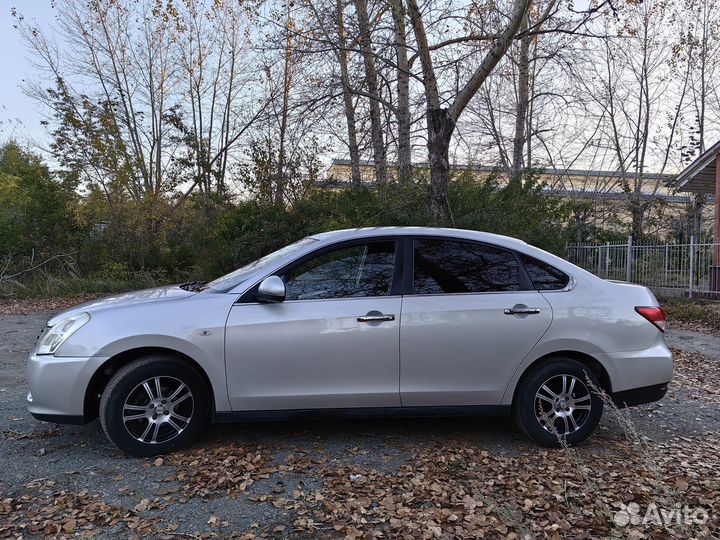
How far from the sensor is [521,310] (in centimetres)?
417

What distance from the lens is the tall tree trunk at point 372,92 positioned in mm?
11516

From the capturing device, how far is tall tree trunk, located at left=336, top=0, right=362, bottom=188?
11633mm

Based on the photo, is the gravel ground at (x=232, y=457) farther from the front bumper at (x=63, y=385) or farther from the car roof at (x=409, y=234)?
the car roof at (x=409, y=234)

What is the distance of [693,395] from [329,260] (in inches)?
171

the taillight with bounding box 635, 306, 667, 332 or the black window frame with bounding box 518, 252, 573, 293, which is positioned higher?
the black window frame with bounding box 518, 252, 573, 293

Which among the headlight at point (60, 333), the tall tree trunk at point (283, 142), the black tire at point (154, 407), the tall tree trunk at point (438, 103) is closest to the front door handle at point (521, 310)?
the black tire at point (154, 407)

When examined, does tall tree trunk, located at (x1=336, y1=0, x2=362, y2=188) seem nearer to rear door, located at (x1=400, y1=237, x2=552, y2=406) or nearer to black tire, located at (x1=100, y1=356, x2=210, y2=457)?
rear door, located at (x1=400, y1=237, x2=552, y2=406)

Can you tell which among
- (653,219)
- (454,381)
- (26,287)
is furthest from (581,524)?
(653,219)

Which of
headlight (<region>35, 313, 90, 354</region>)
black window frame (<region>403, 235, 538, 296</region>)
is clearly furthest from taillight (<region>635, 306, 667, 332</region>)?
headlight (<region>35, 313, 90, 354</region>)

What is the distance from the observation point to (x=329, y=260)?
4273mm

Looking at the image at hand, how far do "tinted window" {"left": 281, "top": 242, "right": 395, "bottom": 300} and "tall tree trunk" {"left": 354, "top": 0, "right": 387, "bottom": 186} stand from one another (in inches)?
313

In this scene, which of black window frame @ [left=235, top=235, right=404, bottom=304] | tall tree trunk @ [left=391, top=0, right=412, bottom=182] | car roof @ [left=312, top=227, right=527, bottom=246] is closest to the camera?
black window frame @ [left=235, top=235, right=404, bottom=304]

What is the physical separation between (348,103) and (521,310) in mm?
11436

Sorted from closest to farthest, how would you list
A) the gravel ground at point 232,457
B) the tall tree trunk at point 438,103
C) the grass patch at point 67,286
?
the gravel ground at point 232,457 < the tall tree trunk at point 438,103 < the grass patch at point 67,286
